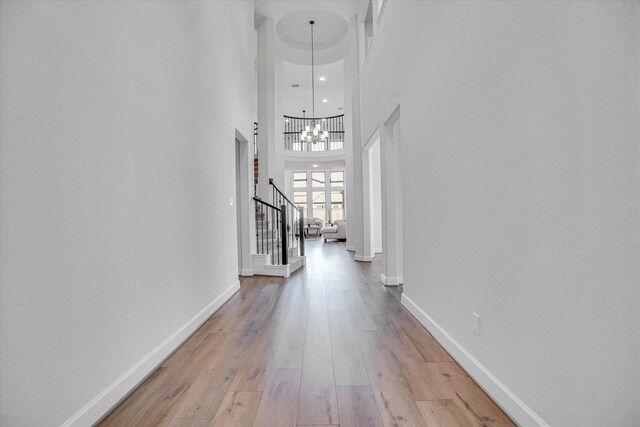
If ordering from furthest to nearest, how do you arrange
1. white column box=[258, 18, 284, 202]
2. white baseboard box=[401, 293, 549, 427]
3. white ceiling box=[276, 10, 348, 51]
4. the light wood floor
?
1. white ceiling box=[276, 10, 348, 51]
2. white column box=[258, 18, 284, 202]
3. the light wood floor
4. white baseboard box=[401, 293, 549, 427]

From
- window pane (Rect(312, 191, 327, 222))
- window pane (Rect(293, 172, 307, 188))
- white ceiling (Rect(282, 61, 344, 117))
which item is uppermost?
white ceiling (Rect(282, 61, 344, 117))

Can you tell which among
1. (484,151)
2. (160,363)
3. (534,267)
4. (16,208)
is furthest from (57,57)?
(534,267)

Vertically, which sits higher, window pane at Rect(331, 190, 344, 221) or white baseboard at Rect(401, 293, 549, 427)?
window pane at Rect(331, 190, 344, 221)

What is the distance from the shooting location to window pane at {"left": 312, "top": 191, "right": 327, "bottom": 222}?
1512 centimetres

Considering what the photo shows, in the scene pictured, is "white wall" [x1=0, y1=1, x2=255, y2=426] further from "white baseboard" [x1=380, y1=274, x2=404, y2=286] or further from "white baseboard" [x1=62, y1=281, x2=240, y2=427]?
"white baseboard" [x1=380, y1=274, x2=404, y2=286]

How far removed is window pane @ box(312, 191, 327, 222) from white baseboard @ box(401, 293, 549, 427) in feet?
41.2

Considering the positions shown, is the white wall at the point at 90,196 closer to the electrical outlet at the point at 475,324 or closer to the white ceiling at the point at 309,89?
the electrical outlet at the point at 475,324

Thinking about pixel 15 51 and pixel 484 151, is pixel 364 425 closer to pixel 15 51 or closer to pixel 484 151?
pixel 484 151

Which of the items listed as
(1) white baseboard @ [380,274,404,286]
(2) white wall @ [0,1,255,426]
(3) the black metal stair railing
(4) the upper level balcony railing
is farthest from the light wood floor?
(4) the upper level balcony railing

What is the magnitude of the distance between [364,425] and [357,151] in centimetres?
607

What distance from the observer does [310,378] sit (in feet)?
6.27

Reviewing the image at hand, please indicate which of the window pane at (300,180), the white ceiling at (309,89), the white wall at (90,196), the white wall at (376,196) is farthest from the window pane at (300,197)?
the white wall at (90,196)

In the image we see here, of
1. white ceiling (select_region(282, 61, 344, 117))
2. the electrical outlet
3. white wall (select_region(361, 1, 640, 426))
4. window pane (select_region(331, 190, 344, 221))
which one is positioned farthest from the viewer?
window pane (select_region(331, 190, 344, 221))

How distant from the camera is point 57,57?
1.36 meters
